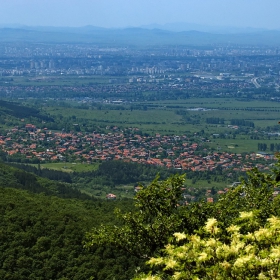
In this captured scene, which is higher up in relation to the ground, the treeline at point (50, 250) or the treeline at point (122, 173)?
the treeline at point (50, 250)

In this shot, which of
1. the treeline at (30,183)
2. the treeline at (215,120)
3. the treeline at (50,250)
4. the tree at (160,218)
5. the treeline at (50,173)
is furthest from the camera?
the treeline at (215,120)

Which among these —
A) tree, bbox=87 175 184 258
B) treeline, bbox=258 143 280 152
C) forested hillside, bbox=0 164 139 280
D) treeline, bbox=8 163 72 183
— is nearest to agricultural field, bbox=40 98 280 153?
treeline, bbox=258 143 280 152

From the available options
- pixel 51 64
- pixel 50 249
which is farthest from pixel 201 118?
pixel 51 64

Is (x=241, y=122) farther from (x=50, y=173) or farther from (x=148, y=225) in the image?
(x=148, y=225)

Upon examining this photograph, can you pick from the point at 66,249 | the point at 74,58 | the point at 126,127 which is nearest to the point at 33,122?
the point at 126,127

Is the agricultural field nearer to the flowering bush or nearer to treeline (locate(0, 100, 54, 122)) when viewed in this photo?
treeline (locate(0, 100, 54, 122))

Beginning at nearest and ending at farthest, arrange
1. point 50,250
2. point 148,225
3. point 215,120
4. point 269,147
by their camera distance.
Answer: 1. point 148,225
2. point 50,250
3. point 269,147
4. point 215,120

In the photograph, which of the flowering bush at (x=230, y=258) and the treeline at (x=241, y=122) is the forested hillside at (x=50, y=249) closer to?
the flowering bush at (x=230, y=258)

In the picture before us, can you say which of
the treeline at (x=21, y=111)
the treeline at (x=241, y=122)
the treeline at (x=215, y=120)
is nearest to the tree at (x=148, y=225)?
the treeline at (x=21, y=111)

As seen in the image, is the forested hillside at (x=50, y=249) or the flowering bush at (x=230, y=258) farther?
the forested hillside at (x=50, y=249)
